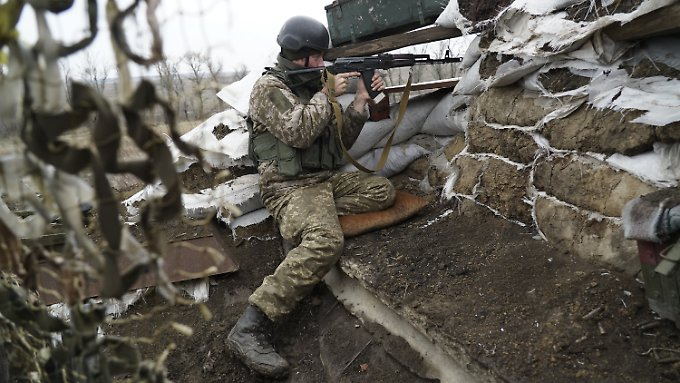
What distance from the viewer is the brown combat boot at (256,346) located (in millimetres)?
2611

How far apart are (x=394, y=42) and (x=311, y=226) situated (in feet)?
5.02

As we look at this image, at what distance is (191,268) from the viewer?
11.2ft

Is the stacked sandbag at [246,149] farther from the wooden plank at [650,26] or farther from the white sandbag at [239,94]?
the wooden plank at [650,26]

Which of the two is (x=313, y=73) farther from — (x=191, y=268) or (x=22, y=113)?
(x=22, y=113)

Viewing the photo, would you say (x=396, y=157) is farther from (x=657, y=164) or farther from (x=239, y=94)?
(x=657, y=164)

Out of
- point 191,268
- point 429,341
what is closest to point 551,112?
point 429,341

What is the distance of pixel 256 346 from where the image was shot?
2.68 metres

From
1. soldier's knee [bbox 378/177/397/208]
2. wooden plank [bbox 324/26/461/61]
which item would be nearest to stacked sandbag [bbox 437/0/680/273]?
wooden plank [bbox 324/26/461/61]

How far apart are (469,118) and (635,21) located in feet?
4.23

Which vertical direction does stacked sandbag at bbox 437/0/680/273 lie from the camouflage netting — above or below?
below

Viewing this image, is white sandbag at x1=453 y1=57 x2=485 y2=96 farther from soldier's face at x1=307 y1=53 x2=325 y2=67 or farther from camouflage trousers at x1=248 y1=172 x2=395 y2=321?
soldier's face at x1=307 y1=53 x2=325 y2=67

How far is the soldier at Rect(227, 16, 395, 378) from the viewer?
2.81 meters

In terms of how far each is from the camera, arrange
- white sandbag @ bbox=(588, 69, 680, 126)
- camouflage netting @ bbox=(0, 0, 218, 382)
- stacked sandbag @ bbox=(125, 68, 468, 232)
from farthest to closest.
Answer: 1. stacked sandbag @ bbox=(125, 68, 468, 232)
2. white sandbag @ bbox=(588, 69, 680, 126)
3. camouflage netting @ bbox=(0, 0, 218, 382)

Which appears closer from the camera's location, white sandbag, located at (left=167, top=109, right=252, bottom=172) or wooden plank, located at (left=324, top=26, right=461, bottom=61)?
wooden plank, located at (left=324, top=26, right=461, bottom=61)
